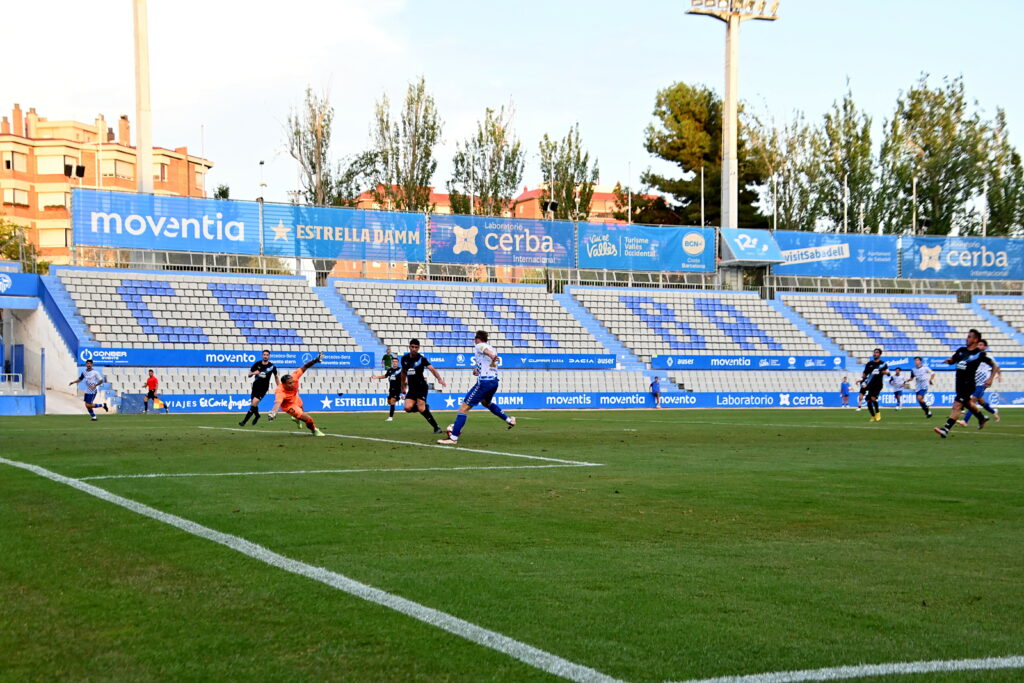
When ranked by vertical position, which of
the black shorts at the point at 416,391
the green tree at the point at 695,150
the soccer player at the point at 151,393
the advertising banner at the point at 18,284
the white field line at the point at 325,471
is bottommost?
the soccer player at the point at 151,393

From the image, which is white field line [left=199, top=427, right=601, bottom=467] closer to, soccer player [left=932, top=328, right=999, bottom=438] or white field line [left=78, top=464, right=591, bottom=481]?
white field line [left=78, top=464, right=591, bottom=481]

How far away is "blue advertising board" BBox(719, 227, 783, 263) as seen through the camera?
167 ft

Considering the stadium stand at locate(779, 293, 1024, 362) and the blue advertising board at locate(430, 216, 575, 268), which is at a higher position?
the blue advertising board at locate(430, 216, 575, 268)

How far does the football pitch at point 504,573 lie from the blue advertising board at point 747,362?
3171 centimetres

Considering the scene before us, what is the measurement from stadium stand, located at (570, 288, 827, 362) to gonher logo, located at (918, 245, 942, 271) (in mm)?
10234

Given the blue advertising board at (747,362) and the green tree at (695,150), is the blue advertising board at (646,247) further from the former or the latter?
the green tree at (695,150)

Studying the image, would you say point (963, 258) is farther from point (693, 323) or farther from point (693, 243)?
point (693, 323)

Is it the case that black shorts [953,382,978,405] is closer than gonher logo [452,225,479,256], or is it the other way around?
black shorts [953,382,978,405]

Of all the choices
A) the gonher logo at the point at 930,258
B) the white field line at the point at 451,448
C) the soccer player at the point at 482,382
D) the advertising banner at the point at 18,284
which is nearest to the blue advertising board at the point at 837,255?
the gonher logo at the point at 930,258

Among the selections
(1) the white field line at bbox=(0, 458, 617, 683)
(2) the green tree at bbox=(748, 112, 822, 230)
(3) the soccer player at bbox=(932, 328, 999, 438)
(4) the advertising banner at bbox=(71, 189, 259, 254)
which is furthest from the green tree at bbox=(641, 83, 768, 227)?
(1) the white field line at bbox=(0, 458, 617, 683)

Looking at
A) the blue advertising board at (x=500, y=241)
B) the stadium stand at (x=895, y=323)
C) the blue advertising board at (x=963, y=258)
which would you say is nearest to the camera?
the blue advertising board at (x=500, y=241)

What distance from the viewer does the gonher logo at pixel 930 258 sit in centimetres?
5441

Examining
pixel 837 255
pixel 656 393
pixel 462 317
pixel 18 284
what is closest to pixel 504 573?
pixel 656 393

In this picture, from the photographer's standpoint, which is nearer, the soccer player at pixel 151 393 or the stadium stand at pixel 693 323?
the soccer player at pixel 151 393
